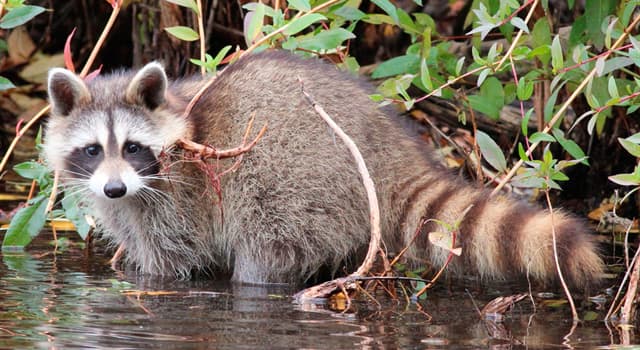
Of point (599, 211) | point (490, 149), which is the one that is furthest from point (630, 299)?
point (599, 211)

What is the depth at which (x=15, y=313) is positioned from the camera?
361 cm

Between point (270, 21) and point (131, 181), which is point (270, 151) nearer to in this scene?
point (131, 181)

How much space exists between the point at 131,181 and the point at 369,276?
1.08 meters

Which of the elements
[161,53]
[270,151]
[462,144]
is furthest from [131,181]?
[161,53]

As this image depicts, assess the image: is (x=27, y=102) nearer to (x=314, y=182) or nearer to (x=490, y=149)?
(x=314, y=182)

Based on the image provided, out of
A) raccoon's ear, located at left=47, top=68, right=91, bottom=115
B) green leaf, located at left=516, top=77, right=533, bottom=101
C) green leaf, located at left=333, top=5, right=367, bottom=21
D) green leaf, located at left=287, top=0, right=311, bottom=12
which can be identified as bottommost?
green leaf, located at left=516, top=77, right=533, bottom=101

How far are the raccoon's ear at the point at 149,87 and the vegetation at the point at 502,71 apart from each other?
186 millimetres

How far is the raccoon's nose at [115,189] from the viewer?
4.40 m

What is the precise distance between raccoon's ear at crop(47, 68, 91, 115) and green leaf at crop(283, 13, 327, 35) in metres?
0.90

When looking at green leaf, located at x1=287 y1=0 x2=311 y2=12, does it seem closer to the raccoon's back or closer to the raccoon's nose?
the raccoon's back

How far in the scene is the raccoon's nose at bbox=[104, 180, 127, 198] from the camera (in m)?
4.40

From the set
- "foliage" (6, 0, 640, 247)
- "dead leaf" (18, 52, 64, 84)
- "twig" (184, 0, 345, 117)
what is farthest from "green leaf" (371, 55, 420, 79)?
"dead leaf" (18, 52, 64, 84)

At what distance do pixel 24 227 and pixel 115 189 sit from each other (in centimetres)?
75

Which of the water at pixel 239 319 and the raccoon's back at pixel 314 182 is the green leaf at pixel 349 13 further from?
the water at pixel 239 319
